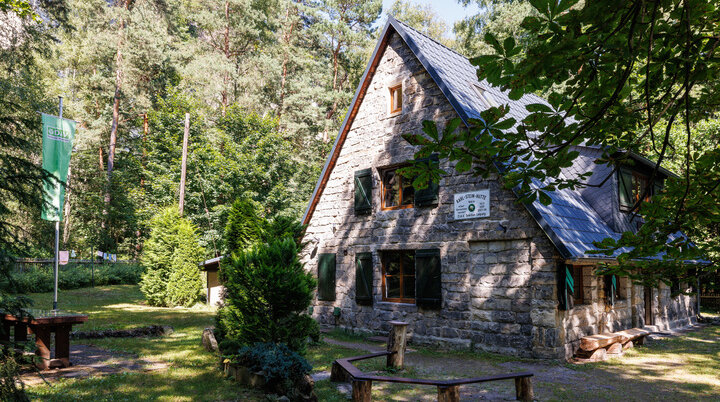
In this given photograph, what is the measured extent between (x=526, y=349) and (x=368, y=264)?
4532 millimetres

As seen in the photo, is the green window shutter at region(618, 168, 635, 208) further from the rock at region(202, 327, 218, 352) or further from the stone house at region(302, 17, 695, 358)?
the rock at region(202, 327, 218, 352)

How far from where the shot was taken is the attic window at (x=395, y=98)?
11856mm

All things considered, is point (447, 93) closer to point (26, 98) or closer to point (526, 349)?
point (526, 349)

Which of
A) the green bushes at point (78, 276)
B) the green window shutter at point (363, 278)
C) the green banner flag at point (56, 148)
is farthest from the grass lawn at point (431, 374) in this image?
the green bushes at point (78, 276)

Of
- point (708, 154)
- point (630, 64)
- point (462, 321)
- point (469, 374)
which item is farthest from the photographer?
point (462, 321)

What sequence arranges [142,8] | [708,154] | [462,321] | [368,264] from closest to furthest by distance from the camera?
[708,154] → [462,321] → [368,264] → [142,8]

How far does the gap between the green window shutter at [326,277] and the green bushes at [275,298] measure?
601 centimetres

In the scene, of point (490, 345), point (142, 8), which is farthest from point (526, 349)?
point (142, 8)

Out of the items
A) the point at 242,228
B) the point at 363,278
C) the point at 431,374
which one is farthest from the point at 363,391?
the point at 363,278

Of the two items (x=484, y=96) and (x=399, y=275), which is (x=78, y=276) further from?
(x=484, y=96)

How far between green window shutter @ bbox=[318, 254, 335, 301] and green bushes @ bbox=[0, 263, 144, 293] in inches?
488

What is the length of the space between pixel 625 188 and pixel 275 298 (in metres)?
9.38

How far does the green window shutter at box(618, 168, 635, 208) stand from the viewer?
36.1ft

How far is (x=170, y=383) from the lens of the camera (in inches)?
257
